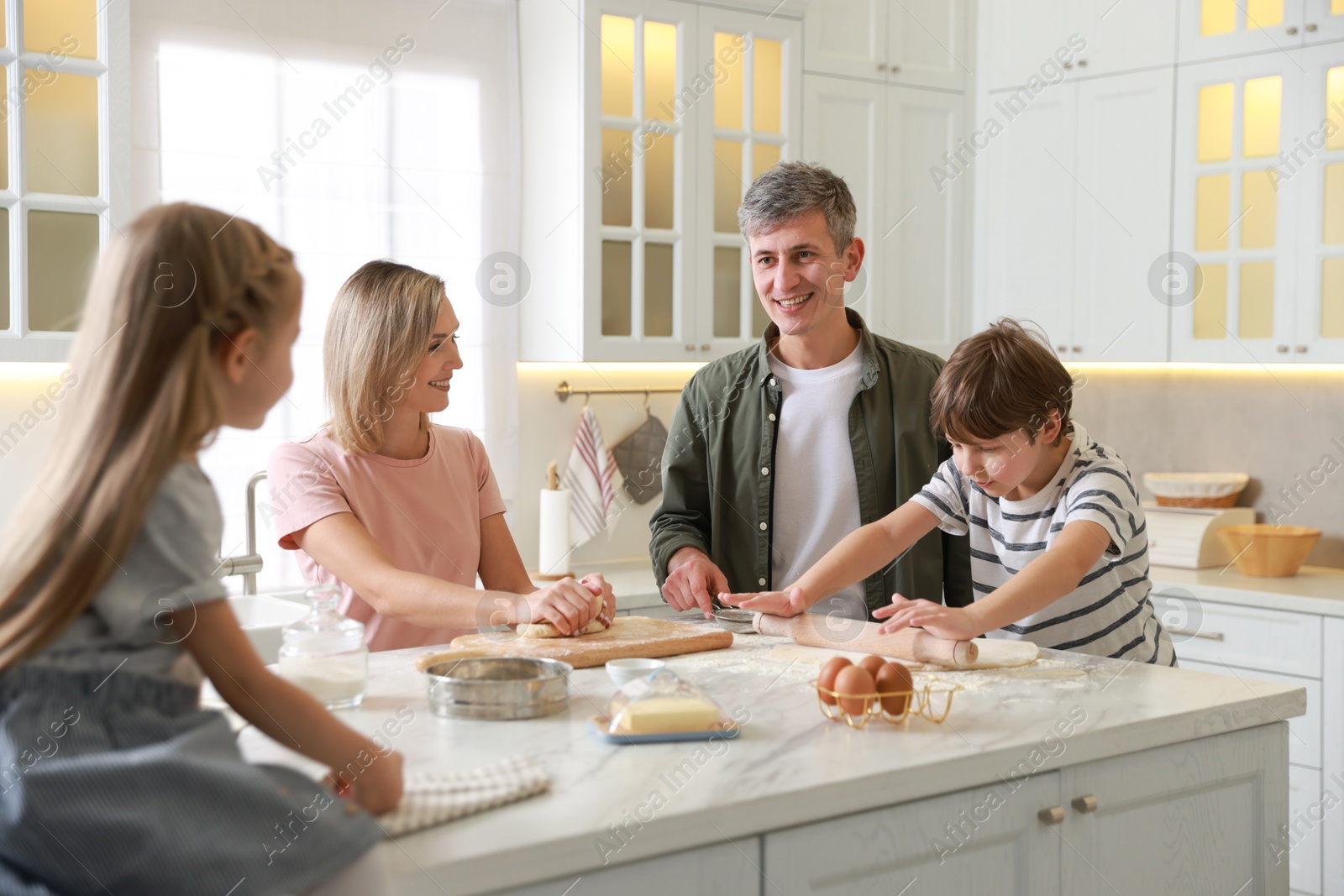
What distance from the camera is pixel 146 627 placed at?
0.82 meters

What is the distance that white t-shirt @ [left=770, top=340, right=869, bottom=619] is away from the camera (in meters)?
2.23

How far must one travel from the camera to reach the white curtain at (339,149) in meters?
2.88

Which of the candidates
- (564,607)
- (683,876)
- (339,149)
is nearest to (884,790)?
(683,876)

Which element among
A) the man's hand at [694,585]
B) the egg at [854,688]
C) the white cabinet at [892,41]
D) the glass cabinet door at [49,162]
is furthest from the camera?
the white cabinet at [892,41]

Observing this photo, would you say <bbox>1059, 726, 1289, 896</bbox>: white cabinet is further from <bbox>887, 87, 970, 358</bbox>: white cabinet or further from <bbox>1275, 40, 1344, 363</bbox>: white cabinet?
<bbox>887, 87, 970, 358</bbox>: white cabinet

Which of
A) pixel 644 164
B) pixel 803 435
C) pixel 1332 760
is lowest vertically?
pixel 1332 760

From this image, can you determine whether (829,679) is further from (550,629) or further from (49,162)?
(49,162)

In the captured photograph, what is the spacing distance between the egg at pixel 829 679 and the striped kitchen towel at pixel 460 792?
0.35 metres

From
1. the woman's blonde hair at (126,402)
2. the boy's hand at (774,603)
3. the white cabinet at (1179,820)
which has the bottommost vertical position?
the white cabinet at (1179,820)

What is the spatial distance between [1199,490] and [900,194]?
1.26m

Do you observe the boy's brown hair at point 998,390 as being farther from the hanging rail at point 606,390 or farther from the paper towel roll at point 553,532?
the hanging rail at point 606,390

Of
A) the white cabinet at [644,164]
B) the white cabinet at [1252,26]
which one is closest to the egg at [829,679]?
the white cabinet at [644,164]

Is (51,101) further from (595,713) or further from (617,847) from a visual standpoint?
(617,847)

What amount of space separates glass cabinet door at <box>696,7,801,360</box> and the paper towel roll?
58 centimetres
